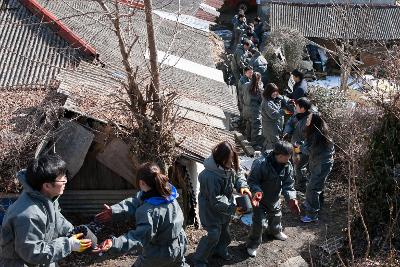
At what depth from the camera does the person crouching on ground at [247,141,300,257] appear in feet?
20.2

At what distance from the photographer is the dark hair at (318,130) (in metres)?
7.12

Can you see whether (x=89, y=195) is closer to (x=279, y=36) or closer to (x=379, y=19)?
(x=279, y=36)

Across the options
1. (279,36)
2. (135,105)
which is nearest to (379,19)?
(279,36)

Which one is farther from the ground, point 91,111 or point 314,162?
point 91,111

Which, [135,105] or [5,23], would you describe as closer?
[135,105]

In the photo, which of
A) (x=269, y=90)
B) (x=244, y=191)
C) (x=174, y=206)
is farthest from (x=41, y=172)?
(x=269, y=90)

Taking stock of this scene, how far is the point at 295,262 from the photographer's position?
21.9 ft

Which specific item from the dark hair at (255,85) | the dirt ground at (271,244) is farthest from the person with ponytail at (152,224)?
the dark hair at (255,85)

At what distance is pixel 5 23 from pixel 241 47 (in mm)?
7301

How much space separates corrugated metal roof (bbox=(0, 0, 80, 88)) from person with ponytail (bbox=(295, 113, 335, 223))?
539 cm

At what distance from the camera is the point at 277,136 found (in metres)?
10.3

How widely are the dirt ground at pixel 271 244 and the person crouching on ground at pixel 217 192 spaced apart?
64 centimetres

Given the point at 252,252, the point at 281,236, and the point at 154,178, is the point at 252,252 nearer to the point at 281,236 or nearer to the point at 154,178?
the point at 281,236

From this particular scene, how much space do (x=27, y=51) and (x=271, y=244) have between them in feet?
23.4
